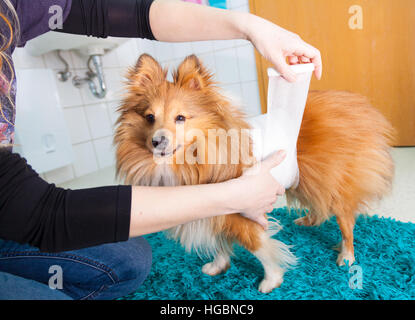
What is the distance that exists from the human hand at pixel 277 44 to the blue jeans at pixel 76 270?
0.80 metres

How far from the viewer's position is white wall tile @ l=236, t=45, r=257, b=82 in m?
2.87

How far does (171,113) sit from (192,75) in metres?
0.15

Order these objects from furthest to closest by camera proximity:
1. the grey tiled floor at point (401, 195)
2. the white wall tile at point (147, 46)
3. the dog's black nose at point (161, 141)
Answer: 1. the white wall tile at point (147, 46)
2. the grey tiled floor at point (401, 195)
3. the dog's black nose at point (161, 141)

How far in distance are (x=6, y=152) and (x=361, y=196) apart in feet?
4.12

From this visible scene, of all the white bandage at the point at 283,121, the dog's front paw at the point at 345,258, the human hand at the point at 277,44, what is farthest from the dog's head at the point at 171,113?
the dog's front paw at the point at 345,258

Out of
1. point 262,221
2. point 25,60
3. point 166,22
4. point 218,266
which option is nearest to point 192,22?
point 166,22

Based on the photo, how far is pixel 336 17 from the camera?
2.30 meters

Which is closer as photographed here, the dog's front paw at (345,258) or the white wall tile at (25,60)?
the dog's front paw at (345,258)

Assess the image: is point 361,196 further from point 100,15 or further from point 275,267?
point 100,15

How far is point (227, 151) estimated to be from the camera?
1.04 m

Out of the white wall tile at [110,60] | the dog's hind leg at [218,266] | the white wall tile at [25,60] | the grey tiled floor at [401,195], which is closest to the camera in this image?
the dog's hind leg at [218,266]

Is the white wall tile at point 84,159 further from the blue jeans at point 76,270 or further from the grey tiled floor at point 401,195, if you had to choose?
the blue jeans at point 76,270

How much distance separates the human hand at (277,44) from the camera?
87 cm

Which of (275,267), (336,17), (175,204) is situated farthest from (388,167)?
(336,17)
